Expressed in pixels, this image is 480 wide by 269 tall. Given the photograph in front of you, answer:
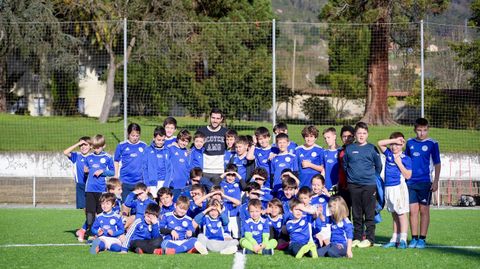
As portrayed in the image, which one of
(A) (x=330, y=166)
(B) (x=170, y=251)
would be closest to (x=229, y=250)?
(B) (x=170, y=251)

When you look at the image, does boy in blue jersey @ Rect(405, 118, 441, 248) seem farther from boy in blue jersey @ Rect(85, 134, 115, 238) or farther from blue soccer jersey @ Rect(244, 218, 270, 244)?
boy in blue jersey @ Rect(85, 134, 115, 238)

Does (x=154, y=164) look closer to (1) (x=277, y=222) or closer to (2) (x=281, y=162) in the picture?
(2) (x=281, y=162)

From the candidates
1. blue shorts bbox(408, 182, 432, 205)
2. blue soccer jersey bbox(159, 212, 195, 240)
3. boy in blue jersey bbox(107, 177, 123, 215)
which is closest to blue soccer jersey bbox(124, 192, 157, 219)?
boy in blue jersey bbox(107, 177, 123, 215)

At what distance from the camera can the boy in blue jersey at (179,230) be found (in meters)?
9.76

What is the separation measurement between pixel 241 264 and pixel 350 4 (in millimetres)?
20411

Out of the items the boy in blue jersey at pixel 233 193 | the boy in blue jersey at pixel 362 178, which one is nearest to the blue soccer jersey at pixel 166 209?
the boy in blue jersey at pixel 233 193

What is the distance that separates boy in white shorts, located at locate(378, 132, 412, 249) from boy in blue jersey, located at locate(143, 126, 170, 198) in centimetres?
352

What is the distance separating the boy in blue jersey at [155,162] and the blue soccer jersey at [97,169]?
600 mm

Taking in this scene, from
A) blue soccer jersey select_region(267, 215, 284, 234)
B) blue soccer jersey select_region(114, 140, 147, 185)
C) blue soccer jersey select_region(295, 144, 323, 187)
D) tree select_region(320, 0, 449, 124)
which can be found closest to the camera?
blue soccer jersey select_region(267, 215, 284, 234)

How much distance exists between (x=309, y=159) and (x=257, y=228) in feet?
5.60

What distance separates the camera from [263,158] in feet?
36.9

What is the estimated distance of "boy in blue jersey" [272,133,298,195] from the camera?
10938 mm

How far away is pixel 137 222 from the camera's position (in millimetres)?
10125

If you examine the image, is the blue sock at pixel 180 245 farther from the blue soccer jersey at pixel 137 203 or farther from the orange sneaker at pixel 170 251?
the blue soccer jersey at pixel 137 203
